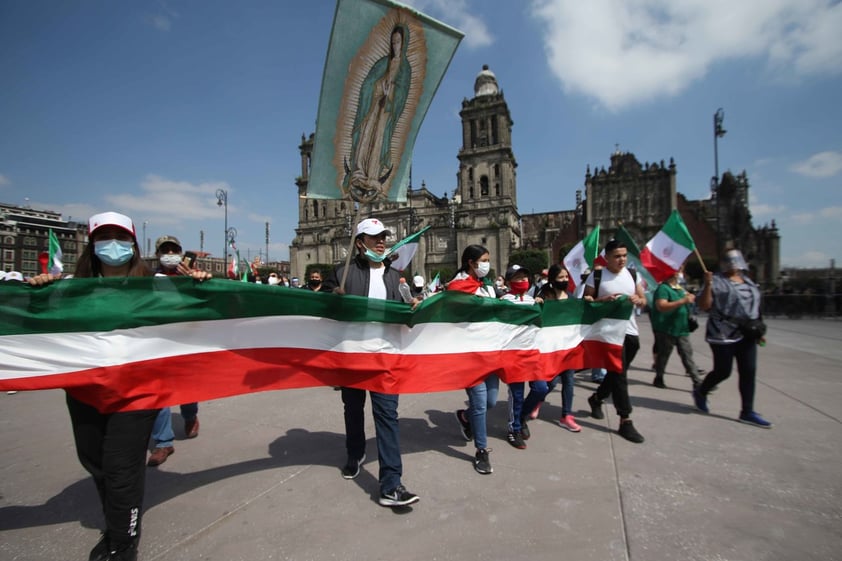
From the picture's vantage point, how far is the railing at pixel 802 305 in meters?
18.0

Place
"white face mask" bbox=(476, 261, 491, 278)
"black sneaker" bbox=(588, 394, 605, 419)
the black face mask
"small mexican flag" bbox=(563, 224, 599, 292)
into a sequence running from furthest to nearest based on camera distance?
1. "small mexican flag" bbox=(563, 224, 599, 292)
2. "black sneaker" bbox=(588, 394, 605, 419)
3. the black face mask
4. "white face mask" bbox=(476, 261, 491, 278)

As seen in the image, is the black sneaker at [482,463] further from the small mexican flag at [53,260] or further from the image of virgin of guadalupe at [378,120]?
the small mexican flag at [53,260]

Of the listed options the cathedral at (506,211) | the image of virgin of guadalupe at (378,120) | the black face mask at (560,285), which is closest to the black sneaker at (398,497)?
the image of virgin of guadalupe at (378,120)

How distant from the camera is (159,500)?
2.90 metres

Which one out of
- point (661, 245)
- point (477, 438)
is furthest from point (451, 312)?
point (661, 245)

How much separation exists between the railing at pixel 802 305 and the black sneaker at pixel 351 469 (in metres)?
23.9

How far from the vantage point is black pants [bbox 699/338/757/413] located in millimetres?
4602

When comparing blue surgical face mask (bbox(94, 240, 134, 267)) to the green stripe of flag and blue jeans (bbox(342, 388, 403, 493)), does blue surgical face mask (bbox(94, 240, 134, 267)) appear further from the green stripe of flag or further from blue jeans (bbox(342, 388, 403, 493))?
blue jeans (bbox(342, 388, 403, 493))

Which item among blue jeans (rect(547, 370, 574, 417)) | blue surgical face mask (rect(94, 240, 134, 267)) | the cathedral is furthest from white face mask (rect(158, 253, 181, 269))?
the cathedral

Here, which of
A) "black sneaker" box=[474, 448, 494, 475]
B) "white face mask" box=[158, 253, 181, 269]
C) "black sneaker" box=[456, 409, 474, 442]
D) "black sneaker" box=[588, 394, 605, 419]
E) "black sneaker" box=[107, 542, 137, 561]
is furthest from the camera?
"black sneaker" box=[588, 394, 605, 419]

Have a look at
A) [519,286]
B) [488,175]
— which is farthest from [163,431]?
[488,175]

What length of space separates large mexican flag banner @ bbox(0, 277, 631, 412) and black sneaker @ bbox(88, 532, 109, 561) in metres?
0.74

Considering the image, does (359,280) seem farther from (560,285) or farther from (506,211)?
(506,211)

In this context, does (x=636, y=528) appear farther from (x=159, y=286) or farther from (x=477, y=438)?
(x=159, y=286)
